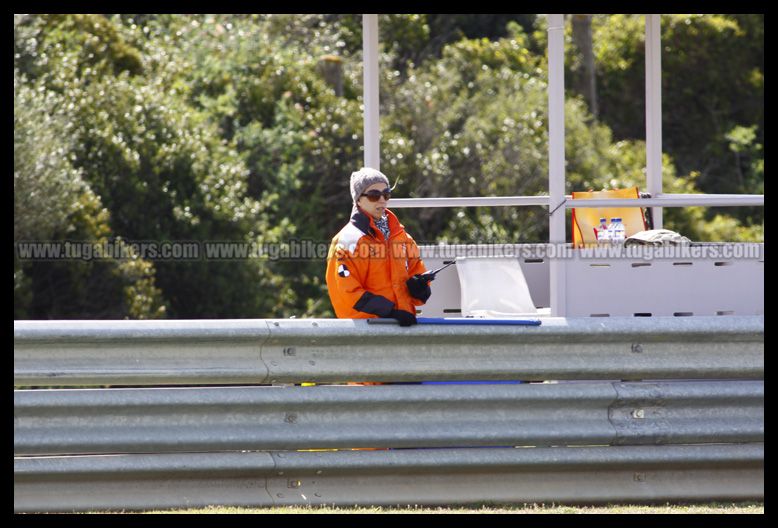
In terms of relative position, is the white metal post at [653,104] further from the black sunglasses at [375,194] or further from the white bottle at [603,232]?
the black sunglasses at [375,194]

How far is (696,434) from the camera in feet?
18.5

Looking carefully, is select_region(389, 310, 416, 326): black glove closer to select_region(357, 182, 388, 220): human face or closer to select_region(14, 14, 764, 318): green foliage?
select_region(357, 182, 388, 220): human face

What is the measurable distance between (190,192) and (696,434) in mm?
17349

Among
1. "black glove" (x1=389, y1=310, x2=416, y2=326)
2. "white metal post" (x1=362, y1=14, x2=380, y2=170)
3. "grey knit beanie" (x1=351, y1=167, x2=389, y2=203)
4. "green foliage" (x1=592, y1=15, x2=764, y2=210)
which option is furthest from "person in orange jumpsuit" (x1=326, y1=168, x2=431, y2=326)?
"green foliage" (x1=592, y1=15, x2=764, y2=210)

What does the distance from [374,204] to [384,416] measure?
1636mm

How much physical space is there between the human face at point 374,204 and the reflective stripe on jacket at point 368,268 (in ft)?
0.12

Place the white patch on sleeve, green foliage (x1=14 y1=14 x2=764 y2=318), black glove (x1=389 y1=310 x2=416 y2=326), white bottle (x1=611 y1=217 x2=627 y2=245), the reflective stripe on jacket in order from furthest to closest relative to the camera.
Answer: green foliage (x1=14 y1=14 x2=764 y2=318) < white bottle (x1=611 y1=217 x2=627 y2=245) < the white patch on sleeve < the reflective stripe on jacket < black glove (x1=389 y1=310 x2=416 y2=326)

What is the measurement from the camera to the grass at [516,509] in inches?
213

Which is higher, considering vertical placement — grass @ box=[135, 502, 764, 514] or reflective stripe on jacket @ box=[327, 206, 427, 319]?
reflective stripe on jacket @ box=[327, 206, 427, 319]

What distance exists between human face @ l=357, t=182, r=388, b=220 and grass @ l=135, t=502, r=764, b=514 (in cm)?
188

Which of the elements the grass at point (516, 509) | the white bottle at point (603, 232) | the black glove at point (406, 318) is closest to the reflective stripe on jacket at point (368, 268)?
the black glove at point (406, 318)

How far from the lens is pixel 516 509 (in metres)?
5.57

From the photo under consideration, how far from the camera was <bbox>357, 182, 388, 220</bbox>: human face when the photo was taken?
6797 mm
